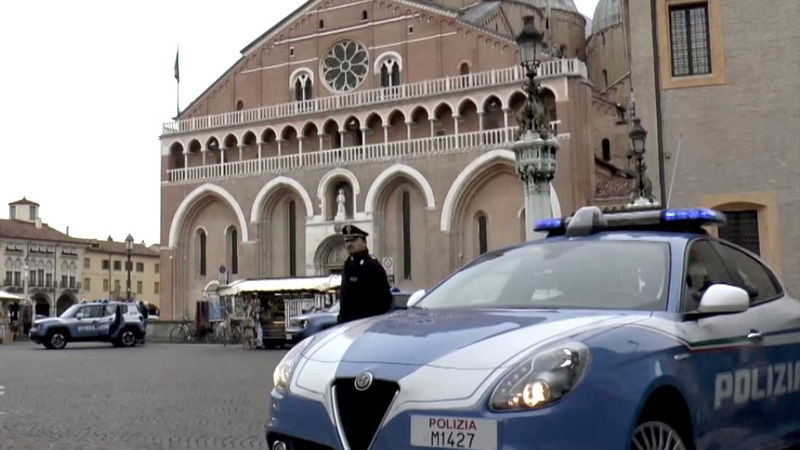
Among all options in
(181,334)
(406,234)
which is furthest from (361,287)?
(406,234)

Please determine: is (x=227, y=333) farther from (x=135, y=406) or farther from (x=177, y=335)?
(x=135, y=406)

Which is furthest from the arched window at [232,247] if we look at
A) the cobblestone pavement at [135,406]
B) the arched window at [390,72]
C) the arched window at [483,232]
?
the cobblestone pavement at [135,406]

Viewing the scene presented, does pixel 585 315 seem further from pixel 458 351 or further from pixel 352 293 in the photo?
pixel 352 293

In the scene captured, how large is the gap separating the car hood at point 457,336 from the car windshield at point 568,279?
293 millimetres

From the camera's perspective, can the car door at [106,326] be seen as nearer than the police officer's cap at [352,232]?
No

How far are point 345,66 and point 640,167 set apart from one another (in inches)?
1076

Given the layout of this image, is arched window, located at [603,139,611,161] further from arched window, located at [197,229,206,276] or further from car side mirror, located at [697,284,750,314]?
car side mirror, located at [697,284,750,314]

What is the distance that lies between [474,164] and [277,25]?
1467 cm

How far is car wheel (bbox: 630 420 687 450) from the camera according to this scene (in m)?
3.94

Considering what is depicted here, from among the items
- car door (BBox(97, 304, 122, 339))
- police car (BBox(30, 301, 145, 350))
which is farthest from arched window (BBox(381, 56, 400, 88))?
car door (BBox(97, 304, 122, 339))

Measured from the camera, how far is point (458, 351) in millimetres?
3949

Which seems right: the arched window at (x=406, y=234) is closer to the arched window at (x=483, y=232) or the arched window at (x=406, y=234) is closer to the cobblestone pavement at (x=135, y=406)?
the arched window at (x=483, y=232)

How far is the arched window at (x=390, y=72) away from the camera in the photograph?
4425 centimetres

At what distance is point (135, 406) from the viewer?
1126 cm
